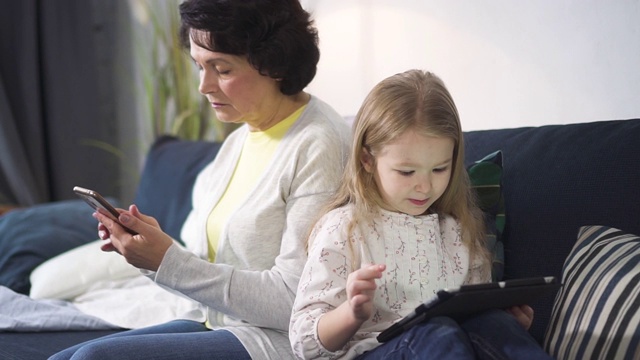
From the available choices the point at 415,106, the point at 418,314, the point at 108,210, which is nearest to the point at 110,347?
the point at 108,210

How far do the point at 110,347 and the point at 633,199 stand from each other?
964mm

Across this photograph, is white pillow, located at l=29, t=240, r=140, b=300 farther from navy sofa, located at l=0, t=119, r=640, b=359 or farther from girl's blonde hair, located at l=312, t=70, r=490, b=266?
girl's blonde hair, located at l=312, t=70, r=490, b=266

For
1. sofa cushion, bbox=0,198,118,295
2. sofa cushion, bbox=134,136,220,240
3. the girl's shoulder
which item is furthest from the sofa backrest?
sofa cushion, bbox=0,198,118,295

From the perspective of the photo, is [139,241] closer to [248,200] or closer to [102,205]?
[102,205]

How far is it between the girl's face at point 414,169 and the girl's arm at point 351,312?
0.77ft

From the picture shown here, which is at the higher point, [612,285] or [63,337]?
[612,285]

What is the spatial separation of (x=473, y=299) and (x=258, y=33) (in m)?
0.75

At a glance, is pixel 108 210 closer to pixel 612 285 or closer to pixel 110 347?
pixel 110 347

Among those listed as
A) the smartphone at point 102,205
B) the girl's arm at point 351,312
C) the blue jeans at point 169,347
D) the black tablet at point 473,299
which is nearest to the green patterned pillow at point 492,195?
the black tablet at point 473,299

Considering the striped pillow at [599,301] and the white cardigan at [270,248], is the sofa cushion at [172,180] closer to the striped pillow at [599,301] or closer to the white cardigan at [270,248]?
the white cardigan at [270,248]

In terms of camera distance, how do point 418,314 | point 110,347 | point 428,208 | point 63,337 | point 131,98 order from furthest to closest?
1. point 131,98
2. point 63,337
3. point 428,208
4. point 110,347
5. point 418,314

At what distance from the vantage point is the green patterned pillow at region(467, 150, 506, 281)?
1578 millimetres

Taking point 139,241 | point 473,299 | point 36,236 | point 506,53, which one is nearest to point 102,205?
point 139,241

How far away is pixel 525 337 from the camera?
4.09 ft
